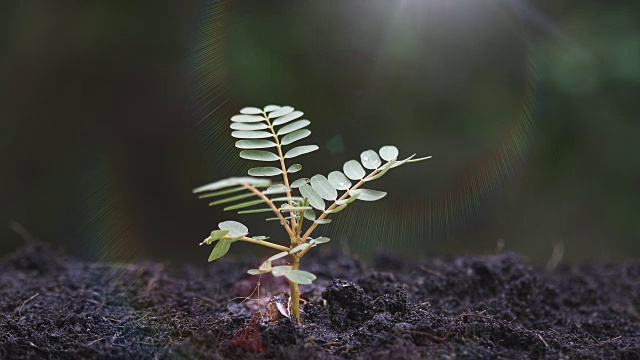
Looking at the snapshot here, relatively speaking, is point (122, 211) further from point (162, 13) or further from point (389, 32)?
point (389, 32)

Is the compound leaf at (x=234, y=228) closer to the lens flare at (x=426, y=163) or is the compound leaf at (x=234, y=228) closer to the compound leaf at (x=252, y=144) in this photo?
the compound leaf at (x=252, y=144)

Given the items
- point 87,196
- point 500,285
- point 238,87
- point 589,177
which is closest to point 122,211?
point 87,196

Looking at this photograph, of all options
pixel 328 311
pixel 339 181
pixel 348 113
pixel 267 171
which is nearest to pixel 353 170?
pixel 339 181

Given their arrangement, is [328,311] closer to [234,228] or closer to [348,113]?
[234,228]

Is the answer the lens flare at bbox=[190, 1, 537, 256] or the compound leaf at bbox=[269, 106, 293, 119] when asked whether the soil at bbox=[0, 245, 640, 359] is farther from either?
the compound leaf at bbox=[269, 106, 293, 119]

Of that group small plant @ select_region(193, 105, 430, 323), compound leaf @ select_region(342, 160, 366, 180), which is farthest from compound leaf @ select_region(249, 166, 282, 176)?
compound leaf @ select_region(342, 160, 366, 180)
